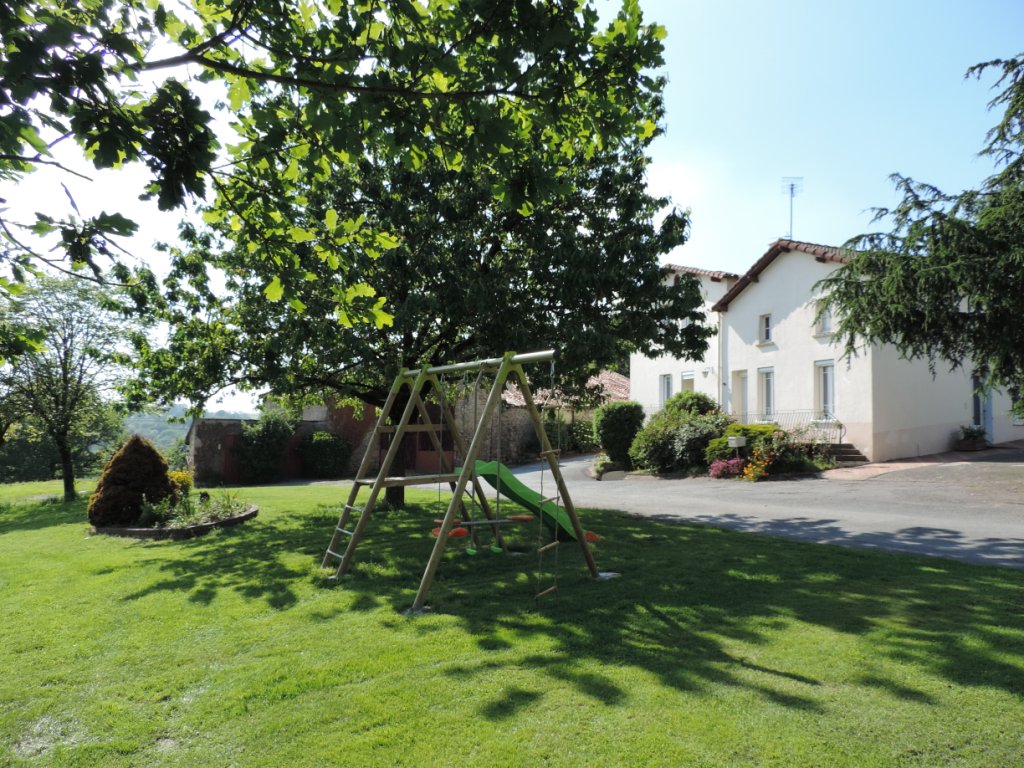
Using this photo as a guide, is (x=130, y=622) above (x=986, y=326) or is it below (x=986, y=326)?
below

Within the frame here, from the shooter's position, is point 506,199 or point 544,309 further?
point 544,309

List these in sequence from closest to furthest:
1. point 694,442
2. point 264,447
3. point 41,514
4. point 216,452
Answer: point 41,514 < point 694,442 < point 216,452 < point 264,447

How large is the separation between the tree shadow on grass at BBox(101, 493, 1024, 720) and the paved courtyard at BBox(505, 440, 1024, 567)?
1483 millimetres

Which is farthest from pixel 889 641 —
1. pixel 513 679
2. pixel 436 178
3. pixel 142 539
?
pixel 142 539

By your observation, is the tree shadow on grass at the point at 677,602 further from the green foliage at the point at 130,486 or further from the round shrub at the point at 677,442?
the round shrub at the point at 677,442

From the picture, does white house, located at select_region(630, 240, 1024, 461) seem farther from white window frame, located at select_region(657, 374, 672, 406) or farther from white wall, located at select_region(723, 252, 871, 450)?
white window frame, located at select_region(657, 374, 672, 406)

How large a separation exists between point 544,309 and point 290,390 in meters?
4.65

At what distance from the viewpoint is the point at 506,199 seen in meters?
5.06

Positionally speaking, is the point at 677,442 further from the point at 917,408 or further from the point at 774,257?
the point at 774,257

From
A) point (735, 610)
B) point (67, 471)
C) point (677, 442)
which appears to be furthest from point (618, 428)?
point (735, 610)

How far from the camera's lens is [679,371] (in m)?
29.0

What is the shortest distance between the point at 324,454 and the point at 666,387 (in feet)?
47.4

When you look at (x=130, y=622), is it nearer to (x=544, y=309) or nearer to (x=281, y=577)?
(x=281, y=577)

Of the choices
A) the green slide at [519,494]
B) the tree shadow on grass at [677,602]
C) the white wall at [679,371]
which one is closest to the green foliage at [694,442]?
the white wall at [679,371]
